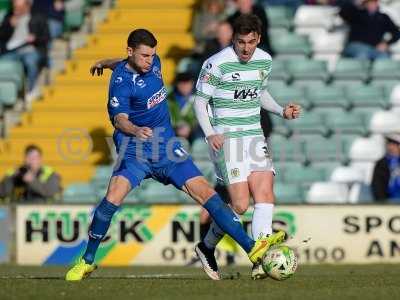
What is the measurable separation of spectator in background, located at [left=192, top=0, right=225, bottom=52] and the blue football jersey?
7626 mm

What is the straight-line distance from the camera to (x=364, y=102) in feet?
63.7

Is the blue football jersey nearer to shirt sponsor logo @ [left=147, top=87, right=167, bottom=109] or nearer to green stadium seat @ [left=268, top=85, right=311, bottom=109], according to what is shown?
shirt sponsor logo @ [left=147, top=87, right=167, bottom=109]

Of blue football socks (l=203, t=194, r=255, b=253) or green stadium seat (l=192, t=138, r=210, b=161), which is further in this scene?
green stadium seat (l=192, t=138, r=210, b=161)

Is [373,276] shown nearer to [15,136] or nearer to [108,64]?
[108,64]

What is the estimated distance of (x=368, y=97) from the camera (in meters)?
19.5

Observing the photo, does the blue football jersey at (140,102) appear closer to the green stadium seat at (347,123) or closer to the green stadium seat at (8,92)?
the green stadium seat at (347,123)

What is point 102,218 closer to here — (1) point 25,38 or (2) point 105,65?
(2) point 105,65

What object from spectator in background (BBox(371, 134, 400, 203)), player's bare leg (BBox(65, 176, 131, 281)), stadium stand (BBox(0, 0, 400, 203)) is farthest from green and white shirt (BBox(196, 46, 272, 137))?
stadium stand (BBox(0, 0, 400, 203))

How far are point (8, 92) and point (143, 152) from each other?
347 inches

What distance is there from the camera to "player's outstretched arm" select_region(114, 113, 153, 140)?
1135 centimetres

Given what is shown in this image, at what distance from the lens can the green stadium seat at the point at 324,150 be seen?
61.8 feet

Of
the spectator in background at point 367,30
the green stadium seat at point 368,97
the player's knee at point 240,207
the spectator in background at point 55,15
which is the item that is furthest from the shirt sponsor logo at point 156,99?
the spectator in background at point 55,15

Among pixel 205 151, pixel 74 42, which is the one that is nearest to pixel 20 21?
pixel 74 42

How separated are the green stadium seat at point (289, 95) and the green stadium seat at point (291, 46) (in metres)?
0.74
